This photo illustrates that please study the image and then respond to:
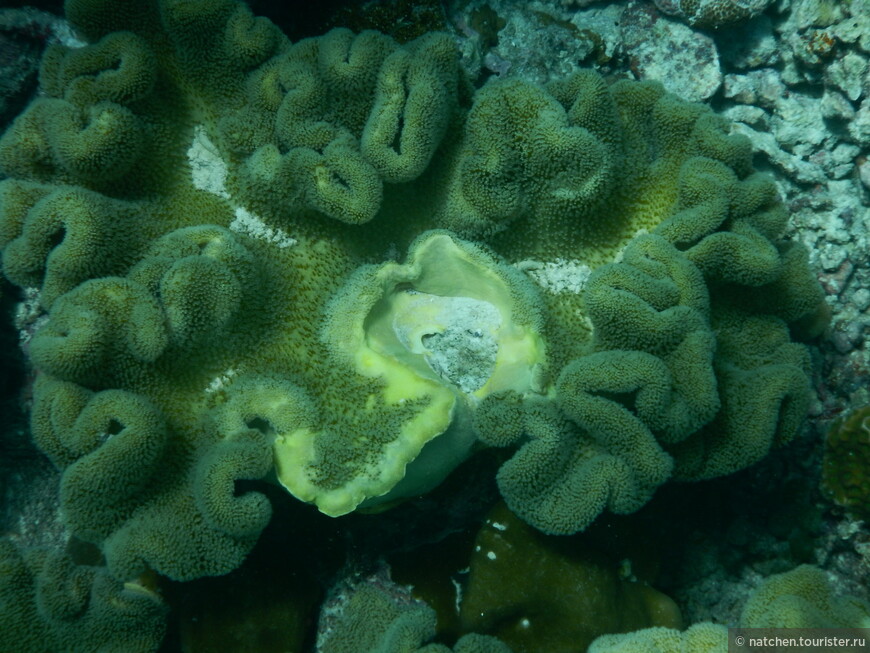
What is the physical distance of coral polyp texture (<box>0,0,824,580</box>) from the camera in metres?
2.71

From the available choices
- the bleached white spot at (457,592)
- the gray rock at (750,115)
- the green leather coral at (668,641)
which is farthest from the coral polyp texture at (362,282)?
the gray rock at (750,115)

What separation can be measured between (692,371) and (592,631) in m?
1.54

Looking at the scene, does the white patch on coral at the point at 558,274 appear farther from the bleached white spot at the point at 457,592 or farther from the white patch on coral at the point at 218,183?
the bleached white spot at the point at 457,592

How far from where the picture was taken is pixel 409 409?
2.84 m

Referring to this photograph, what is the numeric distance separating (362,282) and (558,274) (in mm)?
1168

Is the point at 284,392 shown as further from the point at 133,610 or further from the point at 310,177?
the point at 133,610

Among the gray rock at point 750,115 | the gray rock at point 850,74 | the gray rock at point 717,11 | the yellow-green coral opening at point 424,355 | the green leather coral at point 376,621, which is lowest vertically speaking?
the green leather coral at point 376,621

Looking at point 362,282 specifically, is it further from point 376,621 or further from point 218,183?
point 376,621

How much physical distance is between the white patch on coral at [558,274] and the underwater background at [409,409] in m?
0.01

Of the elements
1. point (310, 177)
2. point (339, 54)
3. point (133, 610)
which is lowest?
point (133, 610)

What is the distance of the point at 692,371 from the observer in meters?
2.73

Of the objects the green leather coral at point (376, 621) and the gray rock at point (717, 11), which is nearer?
the green leather coral at point (376, 621)

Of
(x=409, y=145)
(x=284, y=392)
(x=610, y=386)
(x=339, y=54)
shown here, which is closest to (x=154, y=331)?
(x=284, y=392)

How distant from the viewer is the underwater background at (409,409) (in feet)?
9.08
